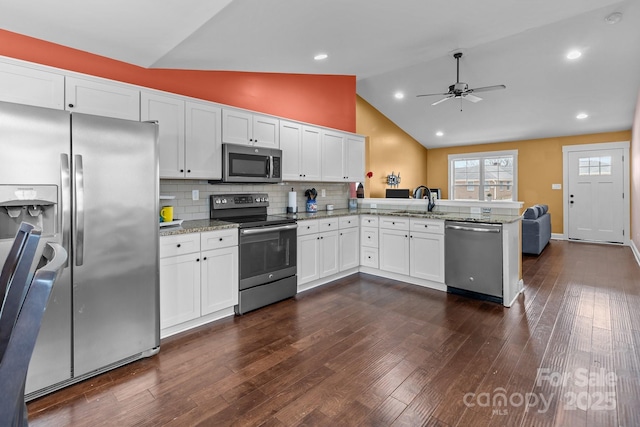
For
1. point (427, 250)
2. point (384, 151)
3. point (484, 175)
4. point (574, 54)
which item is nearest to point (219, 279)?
point (427, 250)

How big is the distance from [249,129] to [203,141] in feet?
1.95

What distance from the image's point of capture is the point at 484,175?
8.88m

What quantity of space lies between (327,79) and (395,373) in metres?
4.10

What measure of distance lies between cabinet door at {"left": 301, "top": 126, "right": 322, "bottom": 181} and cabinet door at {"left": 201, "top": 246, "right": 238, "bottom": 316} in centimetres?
162

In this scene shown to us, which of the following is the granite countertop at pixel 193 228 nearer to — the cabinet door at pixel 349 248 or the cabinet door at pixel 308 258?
the cabinet door at pixel 308 258

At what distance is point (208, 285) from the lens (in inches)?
115

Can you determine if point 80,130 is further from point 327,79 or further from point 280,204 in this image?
point 327,79

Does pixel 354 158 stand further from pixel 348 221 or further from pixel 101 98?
pixel 101 98

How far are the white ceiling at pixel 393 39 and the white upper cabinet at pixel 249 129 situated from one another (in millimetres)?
556

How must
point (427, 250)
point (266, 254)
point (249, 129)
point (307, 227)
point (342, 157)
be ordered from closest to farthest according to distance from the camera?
point (266, 254), point (249, 129), point (307, 227), point (427, 250), point (342, 157)

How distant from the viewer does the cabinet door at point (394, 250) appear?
4219 mm

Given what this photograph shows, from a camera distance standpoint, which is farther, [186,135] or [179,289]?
[186,135]

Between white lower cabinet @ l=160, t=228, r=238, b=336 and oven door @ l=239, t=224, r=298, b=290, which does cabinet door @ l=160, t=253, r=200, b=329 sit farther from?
oven door @ l=239, t=224, r=298, b=290

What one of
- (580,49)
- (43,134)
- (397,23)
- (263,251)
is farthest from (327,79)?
(43,134)
